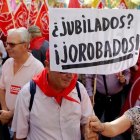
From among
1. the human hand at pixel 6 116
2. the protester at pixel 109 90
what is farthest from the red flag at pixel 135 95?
the human hand at pixel 6 116

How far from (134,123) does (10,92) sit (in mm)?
1218

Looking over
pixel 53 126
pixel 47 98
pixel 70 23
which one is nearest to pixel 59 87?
pixel 47 98

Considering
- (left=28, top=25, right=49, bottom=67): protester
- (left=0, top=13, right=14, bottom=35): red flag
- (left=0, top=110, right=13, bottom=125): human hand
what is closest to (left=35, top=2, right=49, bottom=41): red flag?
(left=0, top=13, right=14, bottom=35): red flag

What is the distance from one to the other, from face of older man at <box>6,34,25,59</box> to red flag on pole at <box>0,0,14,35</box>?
5.92 ft

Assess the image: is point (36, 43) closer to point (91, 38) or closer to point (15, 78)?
point (15, 78)

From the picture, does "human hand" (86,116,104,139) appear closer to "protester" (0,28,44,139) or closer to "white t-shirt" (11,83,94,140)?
"white t-shirt" (11,83,94,140)

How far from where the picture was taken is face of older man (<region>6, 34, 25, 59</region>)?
204 cm

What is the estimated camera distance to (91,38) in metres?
1.16

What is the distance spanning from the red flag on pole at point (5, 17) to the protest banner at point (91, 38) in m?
2.84

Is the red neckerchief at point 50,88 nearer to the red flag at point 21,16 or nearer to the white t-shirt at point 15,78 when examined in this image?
the white t-shirt at point 15,78

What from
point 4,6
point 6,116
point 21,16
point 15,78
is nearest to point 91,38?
point 15,78

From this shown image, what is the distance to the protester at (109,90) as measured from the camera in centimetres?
255

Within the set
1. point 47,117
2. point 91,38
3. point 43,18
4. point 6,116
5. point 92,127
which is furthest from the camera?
point 43,18

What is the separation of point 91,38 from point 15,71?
112 centimetres
